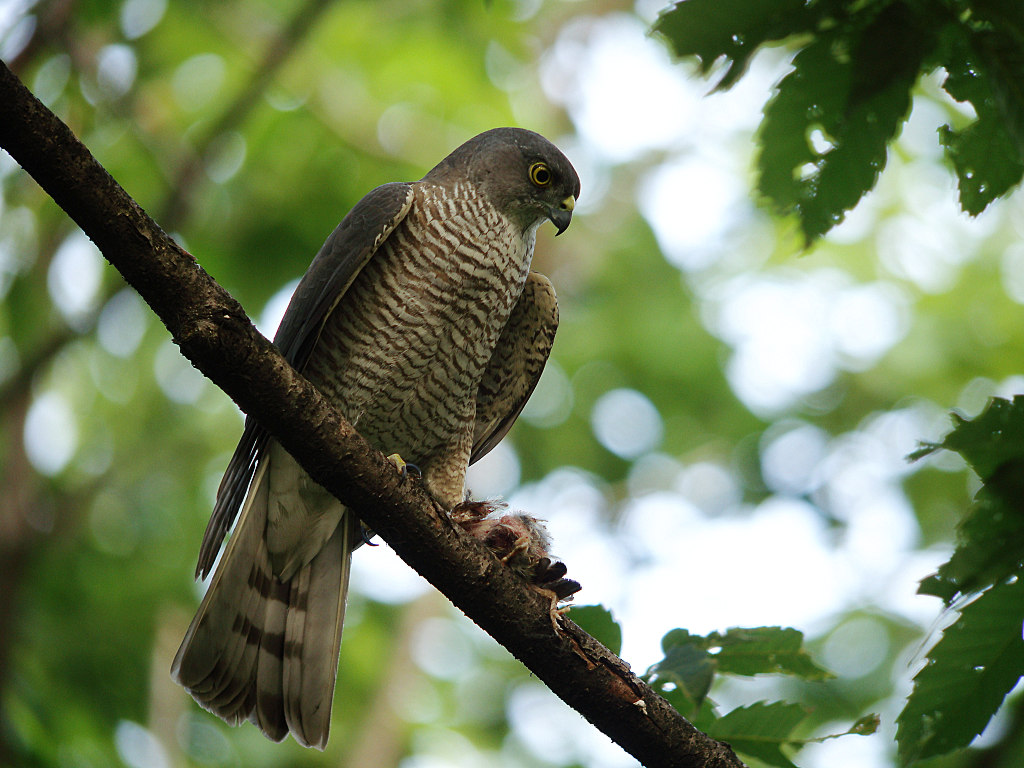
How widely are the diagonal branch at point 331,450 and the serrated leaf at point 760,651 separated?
0.78 ft

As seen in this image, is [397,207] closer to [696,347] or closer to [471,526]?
[471,526]

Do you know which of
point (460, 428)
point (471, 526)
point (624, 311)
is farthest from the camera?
point (624, 311)

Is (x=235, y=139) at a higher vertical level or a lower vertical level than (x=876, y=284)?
lower

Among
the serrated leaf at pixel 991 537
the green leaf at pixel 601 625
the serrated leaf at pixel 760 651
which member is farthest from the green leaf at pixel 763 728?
the serrated leaf at pixel 991 537

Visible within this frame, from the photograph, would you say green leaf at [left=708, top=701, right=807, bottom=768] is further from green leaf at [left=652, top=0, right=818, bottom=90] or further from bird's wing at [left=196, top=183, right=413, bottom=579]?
bird's wing at [left=196, top=183, right=413, bottom=579]

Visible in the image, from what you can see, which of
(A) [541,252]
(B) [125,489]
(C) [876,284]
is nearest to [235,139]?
(A) [541,252]

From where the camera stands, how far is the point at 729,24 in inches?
63.0

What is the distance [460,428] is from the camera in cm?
406

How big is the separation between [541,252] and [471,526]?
5.42 meters

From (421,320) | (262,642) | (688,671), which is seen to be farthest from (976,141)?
(262,642)

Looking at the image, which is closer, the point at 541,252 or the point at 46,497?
the point at 46,497

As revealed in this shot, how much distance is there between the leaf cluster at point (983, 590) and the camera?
1.59 meters

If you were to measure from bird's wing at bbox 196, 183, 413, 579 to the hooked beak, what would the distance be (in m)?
0.79

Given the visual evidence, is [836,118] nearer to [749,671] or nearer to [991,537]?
[991,537]
